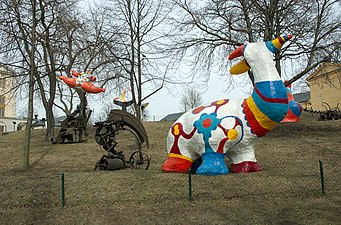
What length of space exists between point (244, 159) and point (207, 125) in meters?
1.39

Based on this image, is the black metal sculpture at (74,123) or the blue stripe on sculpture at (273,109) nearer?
the blue stripe on sculpture at (273,109)

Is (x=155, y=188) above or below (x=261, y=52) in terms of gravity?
below

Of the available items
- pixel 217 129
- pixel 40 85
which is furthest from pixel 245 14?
pixel 40 85

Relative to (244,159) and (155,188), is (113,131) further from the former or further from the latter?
(244,159)

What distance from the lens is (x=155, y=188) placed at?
737 centimetres

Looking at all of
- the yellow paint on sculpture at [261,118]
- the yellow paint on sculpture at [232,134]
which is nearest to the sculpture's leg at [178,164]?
the yellow paint on sculpture at [232,134]

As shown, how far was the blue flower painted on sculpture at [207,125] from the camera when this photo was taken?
8.27 metres

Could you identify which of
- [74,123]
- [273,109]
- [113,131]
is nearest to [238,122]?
[273,109]

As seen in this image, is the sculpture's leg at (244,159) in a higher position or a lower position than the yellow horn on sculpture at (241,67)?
lower

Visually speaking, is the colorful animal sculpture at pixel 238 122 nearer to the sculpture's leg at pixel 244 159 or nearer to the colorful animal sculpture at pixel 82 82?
the sculpture's leg at pixel 244 159

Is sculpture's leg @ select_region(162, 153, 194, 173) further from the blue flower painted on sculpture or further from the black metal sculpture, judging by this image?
the black metal sculpture

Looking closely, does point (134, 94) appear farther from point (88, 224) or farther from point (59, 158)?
point (88, 224)

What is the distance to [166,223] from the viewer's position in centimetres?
548

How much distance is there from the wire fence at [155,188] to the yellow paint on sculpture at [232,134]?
948mm
